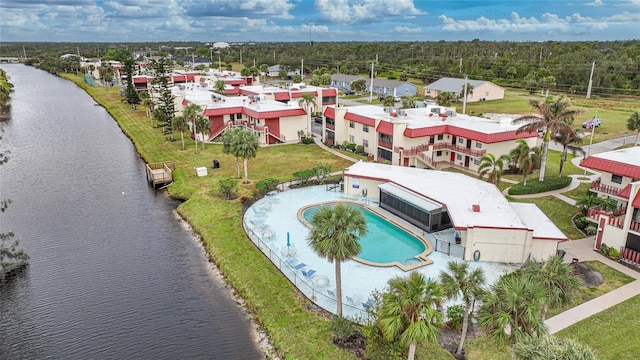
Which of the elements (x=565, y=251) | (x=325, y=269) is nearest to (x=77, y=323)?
(x=325, y=269)

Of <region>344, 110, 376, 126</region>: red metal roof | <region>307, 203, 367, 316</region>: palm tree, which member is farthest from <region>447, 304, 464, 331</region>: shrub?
<region>344, 110, 376, 126</region>: red metal roof

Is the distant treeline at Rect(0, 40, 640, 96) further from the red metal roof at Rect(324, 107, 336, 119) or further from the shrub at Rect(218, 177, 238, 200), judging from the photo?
the shrub at Rect(218, 177, 238, 200)

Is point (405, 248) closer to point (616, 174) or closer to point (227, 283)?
point (227, 283)

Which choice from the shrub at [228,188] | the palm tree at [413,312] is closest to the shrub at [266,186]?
the shrub at [228,188]

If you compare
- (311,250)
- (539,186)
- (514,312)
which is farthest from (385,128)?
(514,312)

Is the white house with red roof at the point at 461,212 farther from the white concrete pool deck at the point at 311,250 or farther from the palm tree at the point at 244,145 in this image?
the palm tree at the point at 244,145

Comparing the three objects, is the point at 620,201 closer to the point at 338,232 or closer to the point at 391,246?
the point at 391,246

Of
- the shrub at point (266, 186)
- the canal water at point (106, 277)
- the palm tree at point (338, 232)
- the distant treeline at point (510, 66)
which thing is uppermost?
the distant treeline at point (510, 66)
